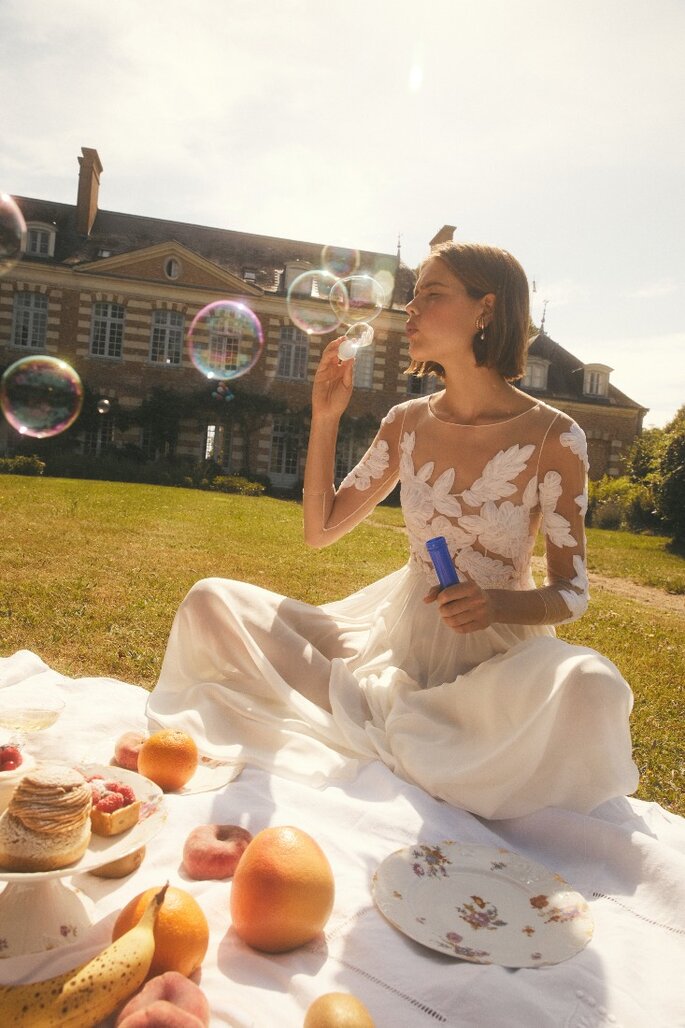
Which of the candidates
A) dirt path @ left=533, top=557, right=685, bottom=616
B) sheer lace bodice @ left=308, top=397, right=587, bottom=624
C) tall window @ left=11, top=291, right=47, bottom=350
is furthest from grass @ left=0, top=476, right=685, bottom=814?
tall window @ left=11, top=291, right=47, bottom=350

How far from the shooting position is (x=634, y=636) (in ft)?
22.5

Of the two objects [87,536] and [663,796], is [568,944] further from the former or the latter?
[87,536]

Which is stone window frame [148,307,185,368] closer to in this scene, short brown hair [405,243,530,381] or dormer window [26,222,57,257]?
dormer window [26,222,57,257]

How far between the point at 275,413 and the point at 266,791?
23058 millimetres

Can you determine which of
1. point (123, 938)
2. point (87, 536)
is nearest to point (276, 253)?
point (87, 536)

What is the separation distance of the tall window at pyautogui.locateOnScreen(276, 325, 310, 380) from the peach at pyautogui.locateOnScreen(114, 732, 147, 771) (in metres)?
23.4

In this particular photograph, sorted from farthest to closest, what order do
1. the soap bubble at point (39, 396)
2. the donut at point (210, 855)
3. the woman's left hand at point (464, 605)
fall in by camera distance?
the soap bubble at point (39, 396), the woman's left hand at point (464, 605), the donut at point (210, 855)

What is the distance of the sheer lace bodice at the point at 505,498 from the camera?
2.66 metres

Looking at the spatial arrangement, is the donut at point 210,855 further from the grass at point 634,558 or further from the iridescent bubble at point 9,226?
the grass at point 634,558

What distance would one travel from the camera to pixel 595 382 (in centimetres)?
2877

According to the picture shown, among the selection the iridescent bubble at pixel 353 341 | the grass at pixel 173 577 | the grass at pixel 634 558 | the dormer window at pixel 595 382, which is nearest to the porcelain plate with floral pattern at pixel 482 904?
the grass at pixel 173 577

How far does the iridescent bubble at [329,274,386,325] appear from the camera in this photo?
4.59 metres

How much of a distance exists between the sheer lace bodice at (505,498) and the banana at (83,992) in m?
1.69

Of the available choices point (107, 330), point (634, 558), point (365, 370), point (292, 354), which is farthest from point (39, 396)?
point (634, 558)
